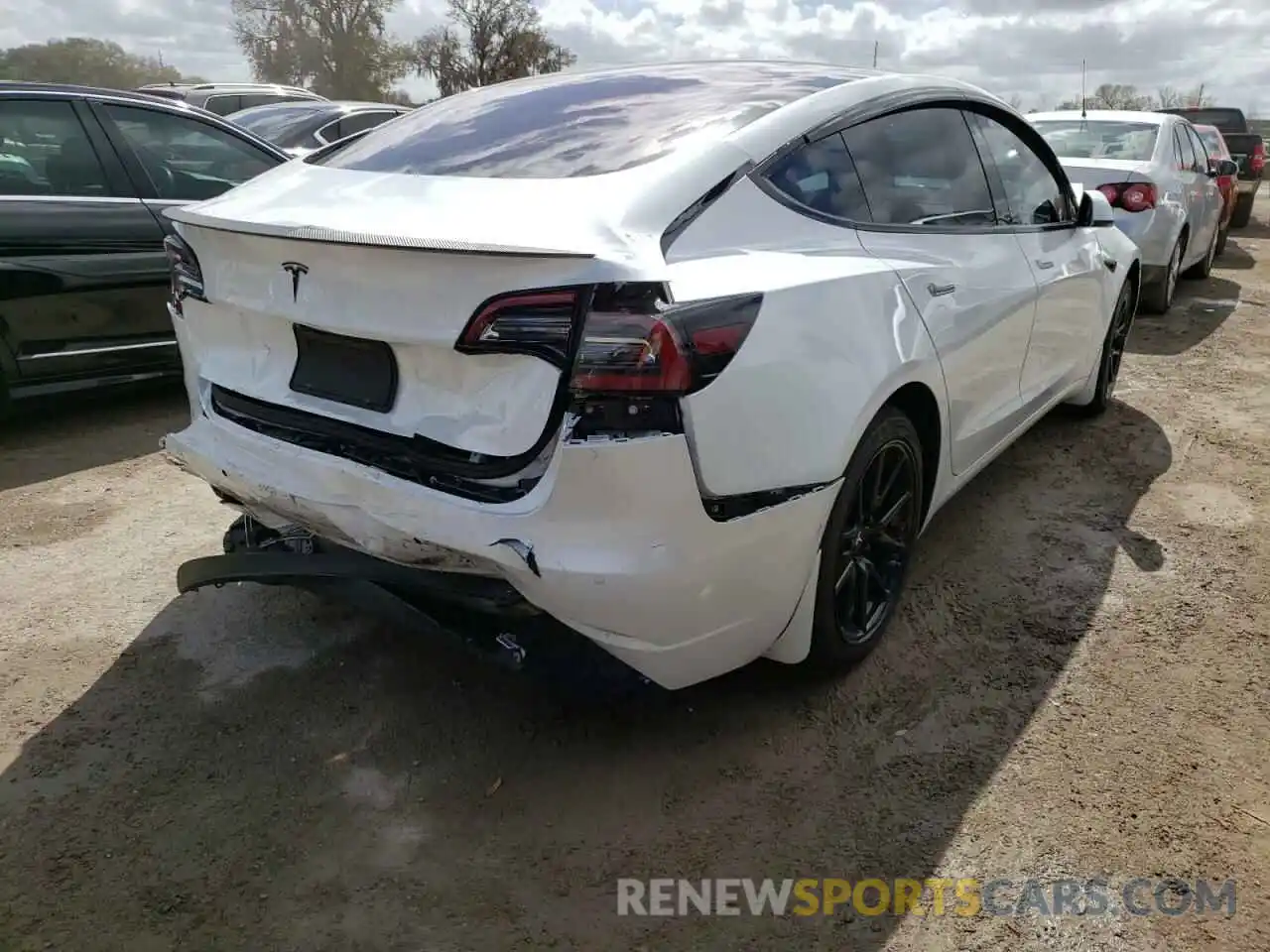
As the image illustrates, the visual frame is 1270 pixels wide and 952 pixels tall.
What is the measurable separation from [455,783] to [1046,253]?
2917mm

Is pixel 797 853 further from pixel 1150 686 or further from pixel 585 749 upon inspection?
pixel 1150 686

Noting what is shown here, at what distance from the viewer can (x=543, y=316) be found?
196 cm

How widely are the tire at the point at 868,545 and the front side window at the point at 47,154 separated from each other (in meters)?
4.03

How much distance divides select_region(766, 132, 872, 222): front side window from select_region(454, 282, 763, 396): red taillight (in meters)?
0.66

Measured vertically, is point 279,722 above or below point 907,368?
below

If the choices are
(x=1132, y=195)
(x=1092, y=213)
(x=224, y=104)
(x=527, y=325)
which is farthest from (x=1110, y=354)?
(x=224, y=104)

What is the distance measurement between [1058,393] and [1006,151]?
3.65ft

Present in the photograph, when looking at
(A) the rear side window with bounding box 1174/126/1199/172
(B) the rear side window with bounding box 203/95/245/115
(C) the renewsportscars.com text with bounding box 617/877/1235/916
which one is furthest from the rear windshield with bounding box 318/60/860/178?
(B) the rear side window with bounding box 203/95/245/115

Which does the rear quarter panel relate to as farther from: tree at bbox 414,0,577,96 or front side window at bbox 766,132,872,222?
tree at bbox 414,0,577,96

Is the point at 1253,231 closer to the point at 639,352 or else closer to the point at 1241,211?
the point at 1241,211

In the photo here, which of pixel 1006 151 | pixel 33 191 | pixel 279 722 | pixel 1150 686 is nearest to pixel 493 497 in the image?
pixel 279 722

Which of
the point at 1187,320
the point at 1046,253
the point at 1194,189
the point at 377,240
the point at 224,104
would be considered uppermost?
the point at 224,104

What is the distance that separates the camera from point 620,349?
1925 mm

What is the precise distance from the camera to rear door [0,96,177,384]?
4387mm
